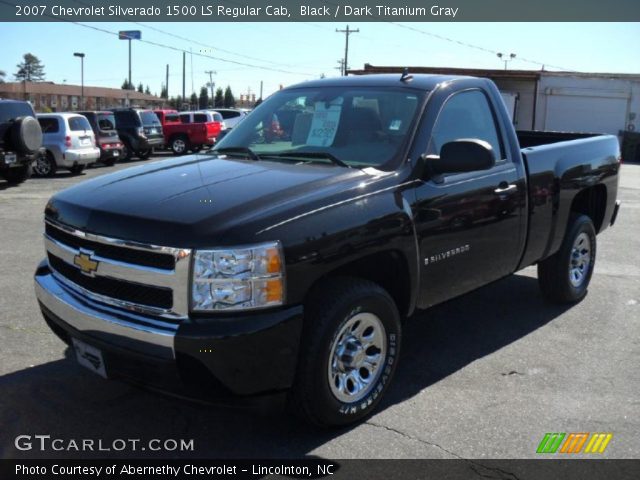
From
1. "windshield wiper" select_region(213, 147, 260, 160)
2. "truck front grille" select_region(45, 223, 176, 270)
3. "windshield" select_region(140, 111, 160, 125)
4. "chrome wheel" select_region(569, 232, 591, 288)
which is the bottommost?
"chrome wheel" select_region(569, 232, 591, 288)

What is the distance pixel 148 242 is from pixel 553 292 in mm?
4001

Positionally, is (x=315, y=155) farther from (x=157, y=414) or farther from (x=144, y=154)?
(x=144, y=154)

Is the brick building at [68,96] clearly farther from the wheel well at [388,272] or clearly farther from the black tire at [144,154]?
the wheel well at [388,272]

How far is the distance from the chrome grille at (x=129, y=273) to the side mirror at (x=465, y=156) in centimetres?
170

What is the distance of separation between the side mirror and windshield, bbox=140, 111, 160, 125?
2159cm

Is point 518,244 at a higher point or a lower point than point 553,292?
higher

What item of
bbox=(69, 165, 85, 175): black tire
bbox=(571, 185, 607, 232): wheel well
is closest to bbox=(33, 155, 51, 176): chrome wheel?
bbox=(69, 165, 85, 175): black tire

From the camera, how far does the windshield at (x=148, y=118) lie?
24.1 metres

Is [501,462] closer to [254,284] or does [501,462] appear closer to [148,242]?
[254,284]

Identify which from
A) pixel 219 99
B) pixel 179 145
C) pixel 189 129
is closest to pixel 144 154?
pixel 189 129

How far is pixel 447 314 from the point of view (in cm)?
566

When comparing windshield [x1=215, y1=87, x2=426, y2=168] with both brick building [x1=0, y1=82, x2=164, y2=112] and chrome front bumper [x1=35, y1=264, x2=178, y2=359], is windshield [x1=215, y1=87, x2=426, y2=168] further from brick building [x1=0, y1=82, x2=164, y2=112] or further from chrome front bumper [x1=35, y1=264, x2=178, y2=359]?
brick building [x1=0, y1=82, x2=164, y2=112]

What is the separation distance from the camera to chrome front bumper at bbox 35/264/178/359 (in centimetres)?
297

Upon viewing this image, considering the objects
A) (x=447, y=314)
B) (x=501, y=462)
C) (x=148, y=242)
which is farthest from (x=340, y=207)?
(x=447, y=314)
